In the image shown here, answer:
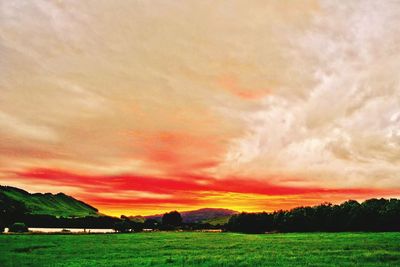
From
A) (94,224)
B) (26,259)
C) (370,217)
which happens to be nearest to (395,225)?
(370,217)

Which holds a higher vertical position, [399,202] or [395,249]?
[399,202]

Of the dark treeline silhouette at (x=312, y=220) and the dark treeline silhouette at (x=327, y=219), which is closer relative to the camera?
→ the dark treeline silhouette at (x=327, y=219)

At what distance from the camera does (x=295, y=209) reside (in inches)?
5586

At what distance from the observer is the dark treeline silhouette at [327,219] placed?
112 m

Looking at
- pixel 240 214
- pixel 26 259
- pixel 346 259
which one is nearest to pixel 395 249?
pixel 346 259

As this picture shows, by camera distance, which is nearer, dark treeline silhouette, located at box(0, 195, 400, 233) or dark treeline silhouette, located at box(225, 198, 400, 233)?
dark treeline silhouette, located at box(225, 198, 400, 233)

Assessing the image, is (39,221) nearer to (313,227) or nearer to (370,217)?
(313,227)

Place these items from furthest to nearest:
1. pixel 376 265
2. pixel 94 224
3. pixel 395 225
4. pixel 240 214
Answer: pixel 94 224, pixel 240 214, pixel 395 225, pixel 376 265

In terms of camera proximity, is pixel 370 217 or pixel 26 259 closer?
pixel 26 259

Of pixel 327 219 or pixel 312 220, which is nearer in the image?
pixel 327 219

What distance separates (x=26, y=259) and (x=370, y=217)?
333ft

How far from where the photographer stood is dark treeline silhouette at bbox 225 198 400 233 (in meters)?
112

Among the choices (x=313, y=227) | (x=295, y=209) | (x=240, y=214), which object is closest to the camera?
(x=313, y=227)

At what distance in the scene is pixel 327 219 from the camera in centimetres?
12606
